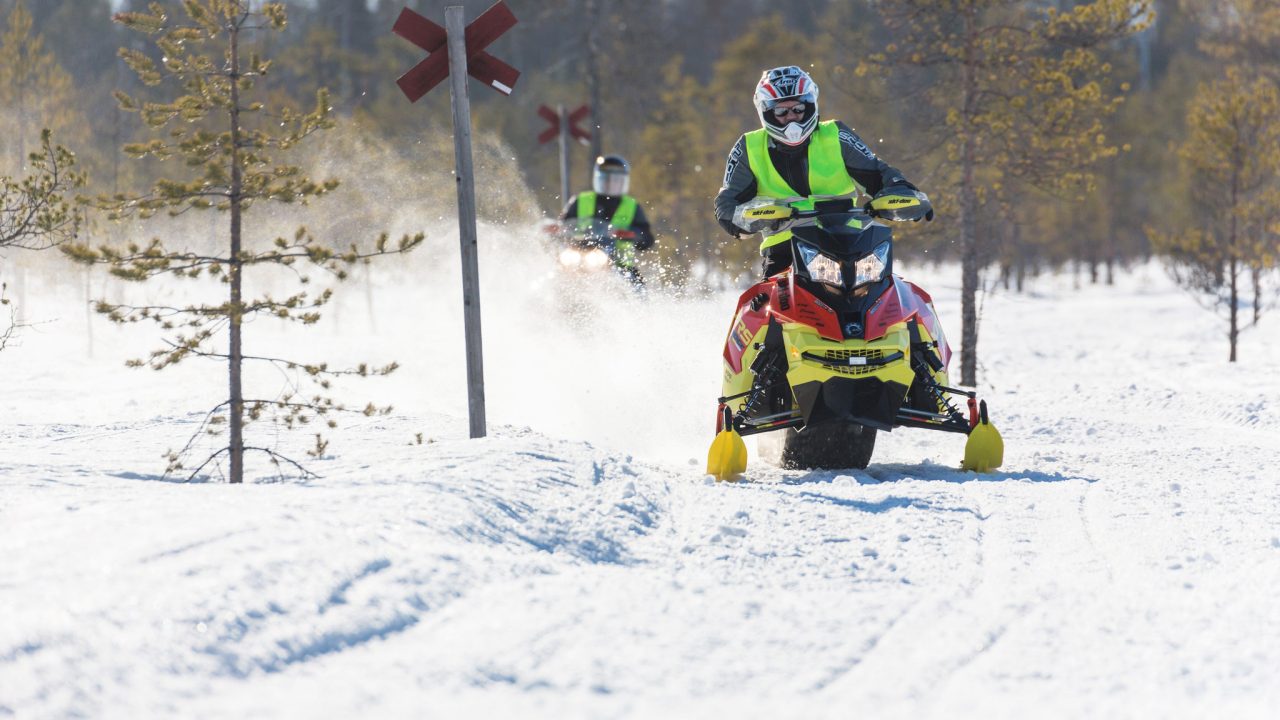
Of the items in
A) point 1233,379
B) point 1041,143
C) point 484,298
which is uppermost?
point 1041,143

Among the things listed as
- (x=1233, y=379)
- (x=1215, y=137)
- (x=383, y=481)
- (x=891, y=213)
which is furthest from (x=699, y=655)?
(x=1215, y=137)

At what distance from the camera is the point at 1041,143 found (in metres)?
13.7

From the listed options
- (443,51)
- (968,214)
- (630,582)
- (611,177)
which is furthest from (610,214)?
(630,582)

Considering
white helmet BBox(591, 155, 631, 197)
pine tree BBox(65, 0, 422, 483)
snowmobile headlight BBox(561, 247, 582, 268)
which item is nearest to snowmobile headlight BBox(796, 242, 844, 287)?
pine tree BBox(65, 0, 422, 483)

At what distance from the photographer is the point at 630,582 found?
13.6 feet

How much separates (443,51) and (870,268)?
2.69 metres

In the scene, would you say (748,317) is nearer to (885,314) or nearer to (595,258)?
(885,314)

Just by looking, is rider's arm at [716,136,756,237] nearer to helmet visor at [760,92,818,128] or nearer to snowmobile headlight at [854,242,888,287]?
helmet visor at [760,92,818,128]

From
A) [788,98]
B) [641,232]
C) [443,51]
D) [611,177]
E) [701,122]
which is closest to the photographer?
[443,51]

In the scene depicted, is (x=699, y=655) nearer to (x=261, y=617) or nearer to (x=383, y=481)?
(x=261, y=617)

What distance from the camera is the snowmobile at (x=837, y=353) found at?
21.5 ft

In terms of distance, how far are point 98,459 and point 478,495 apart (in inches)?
130

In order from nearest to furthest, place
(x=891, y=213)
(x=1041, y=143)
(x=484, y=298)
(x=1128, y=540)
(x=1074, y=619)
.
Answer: (x=1074, y=619) < (x=1128, y=540) < (x=891, y=213) < (x=1041, y=143) < (x=484, y=298)

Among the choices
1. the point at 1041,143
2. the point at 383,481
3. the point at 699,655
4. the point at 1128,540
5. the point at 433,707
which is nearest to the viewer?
the point at 433,707
